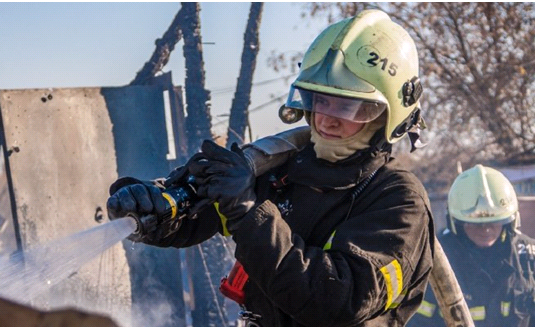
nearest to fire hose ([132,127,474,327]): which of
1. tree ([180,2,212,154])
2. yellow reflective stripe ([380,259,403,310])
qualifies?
yellow reflective stripe ([380,259,403,310])

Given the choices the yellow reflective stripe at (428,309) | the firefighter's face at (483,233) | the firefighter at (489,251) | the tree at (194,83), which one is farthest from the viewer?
the tree at (194,83)

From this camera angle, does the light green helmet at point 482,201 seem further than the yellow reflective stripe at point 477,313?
Yes

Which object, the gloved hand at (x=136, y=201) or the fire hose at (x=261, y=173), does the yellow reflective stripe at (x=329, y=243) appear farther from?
the gloved hand at (x=136, y=201)

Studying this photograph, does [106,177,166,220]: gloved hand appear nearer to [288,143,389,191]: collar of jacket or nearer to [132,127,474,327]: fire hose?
[132,127,474,327]: fire hose

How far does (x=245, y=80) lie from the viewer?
8.96 metres

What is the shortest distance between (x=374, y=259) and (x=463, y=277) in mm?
4255

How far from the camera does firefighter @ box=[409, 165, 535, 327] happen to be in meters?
6.90

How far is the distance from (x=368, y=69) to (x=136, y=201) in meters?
0.85

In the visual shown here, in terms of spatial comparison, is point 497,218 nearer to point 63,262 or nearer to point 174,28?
point 174,28

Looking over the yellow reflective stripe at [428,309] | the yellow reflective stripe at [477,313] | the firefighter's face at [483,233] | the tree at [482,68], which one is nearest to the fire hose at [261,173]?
the yellow reflective stripe at [428,309]

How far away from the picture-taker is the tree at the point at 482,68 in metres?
11.8

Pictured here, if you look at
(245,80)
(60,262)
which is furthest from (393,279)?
(245,80)

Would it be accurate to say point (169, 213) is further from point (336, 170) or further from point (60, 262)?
point (336, 170)

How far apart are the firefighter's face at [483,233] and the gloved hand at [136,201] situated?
179 inches
